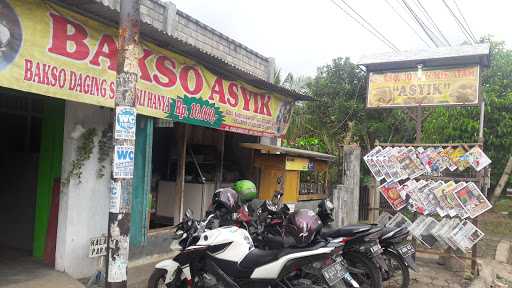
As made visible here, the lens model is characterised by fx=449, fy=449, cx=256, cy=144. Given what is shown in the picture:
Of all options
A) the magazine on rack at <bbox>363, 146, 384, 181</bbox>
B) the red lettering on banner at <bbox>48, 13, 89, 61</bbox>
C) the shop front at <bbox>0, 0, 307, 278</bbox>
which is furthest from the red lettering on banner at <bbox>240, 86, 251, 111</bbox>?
the red lettering on banner at <bbox>48, 13, 89, 61</bbox>

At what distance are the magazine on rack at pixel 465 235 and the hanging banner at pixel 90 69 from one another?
403cm

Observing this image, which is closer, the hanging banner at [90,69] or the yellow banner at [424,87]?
the hanging banner at [90,69]

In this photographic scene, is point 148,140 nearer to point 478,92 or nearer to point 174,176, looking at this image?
point 174,176

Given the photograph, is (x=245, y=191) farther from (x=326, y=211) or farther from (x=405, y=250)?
(x=405, y=250)

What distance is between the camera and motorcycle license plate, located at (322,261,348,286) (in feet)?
14.3

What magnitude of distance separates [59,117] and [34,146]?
56.9 inches

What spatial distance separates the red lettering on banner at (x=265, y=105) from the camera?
8.77m

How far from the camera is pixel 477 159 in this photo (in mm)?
7094

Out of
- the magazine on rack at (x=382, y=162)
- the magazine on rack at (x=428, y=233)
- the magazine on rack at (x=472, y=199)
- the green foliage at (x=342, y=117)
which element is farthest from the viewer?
the green foliage at (x=342, y=117)

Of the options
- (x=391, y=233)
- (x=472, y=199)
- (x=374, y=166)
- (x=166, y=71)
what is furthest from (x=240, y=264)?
(x=472, y=199)

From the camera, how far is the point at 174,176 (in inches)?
354

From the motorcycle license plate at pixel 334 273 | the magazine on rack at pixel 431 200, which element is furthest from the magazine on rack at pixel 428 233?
the motorcycle license plate at pixel 334 273

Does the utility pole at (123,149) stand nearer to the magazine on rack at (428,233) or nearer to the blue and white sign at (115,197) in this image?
the blue and white sign at (115,197)

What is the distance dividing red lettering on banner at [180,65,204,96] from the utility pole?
283 centimetres
